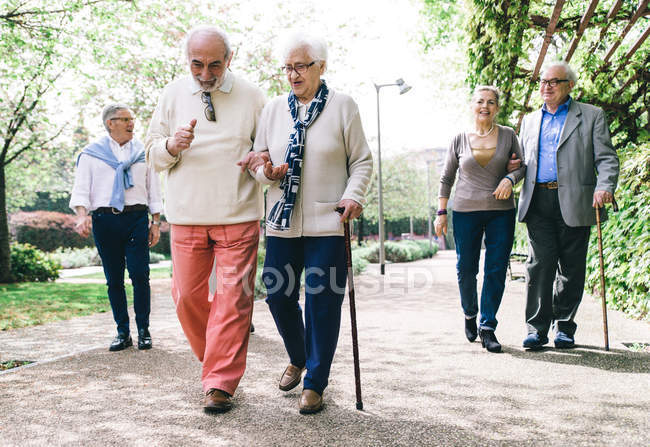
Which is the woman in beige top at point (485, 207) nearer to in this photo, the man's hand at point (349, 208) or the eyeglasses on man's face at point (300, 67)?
the man's hand at point (349, 208)

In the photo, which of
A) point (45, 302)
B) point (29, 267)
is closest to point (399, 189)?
point (29, 267)

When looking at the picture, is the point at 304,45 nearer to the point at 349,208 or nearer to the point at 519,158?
the point at 349,208

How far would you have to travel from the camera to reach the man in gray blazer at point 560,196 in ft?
14.2

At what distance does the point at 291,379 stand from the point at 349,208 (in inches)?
45.0

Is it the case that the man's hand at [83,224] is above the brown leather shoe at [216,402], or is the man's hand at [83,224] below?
above

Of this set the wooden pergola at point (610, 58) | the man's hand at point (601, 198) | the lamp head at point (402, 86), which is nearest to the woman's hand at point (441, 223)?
the man's hand at point (601, 198)

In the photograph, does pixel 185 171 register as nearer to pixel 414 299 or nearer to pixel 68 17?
pixel 414 299

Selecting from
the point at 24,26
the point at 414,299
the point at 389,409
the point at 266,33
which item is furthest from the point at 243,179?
the point at 266,33

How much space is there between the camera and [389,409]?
2.98m

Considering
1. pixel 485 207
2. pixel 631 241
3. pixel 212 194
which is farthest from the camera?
pixel 631 241

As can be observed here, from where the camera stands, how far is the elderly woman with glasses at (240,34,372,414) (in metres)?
3.11

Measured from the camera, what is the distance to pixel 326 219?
313 centimetres

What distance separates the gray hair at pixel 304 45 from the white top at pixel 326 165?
0.26m

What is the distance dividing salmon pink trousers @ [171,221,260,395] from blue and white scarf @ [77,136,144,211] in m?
1.53
